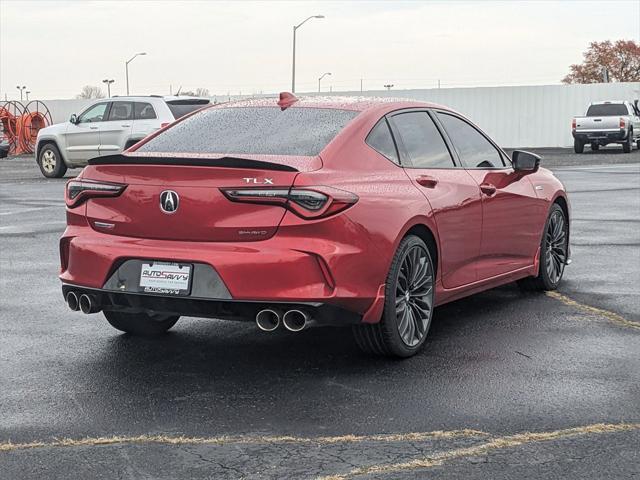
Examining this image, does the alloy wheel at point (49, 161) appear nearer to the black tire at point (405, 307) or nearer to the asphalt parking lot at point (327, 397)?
the asphalt parking lot at point (327, 397)

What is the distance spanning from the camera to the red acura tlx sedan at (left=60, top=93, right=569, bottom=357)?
5586 millimetres

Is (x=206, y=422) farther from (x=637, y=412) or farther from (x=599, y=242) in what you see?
(x=599, y=242)

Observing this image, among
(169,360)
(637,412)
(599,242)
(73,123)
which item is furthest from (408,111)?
(73,123)

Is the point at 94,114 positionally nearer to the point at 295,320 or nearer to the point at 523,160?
the point at 523,160

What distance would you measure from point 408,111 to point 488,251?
3.86 feet

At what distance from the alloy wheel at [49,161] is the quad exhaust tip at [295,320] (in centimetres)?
2084

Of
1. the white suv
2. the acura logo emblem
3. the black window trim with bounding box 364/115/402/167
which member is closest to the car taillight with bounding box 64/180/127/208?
the acura logo emblem

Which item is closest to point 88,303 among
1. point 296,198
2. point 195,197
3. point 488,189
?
point 195,197

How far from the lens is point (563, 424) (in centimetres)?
495

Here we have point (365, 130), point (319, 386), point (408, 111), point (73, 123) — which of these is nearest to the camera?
point (319, 386)

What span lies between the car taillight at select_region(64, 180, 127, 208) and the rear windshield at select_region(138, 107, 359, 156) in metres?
0.50

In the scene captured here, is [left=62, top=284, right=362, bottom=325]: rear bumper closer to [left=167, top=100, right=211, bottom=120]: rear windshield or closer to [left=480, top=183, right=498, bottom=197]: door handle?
[left=480, top=183, right=498, bottom=197]: door handle


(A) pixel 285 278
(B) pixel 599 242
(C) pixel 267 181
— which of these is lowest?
(B) pixel 599 242

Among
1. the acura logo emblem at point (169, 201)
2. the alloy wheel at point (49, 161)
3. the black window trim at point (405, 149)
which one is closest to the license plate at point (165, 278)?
the acura logo emblem at point (169, 201)
